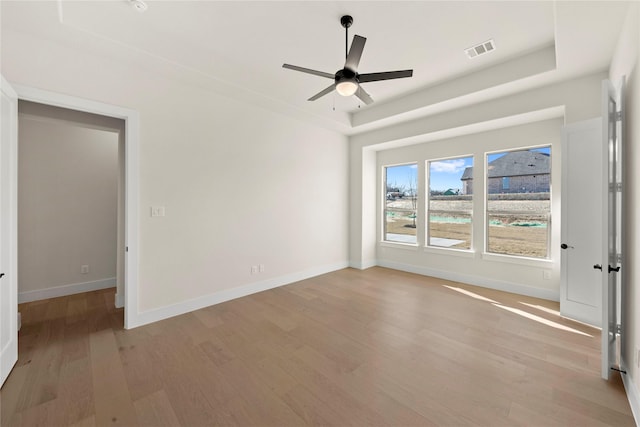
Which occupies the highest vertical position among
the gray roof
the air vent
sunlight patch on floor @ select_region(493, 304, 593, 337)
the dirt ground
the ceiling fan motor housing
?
the air vent

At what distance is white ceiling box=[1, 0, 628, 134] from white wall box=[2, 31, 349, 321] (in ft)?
0.83

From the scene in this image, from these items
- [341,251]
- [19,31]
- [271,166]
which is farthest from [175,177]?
[341,251]

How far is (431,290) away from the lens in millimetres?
4344

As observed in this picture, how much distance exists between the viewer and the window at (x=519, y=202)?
411cm

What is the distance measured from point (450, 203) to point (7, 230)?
5.90 m

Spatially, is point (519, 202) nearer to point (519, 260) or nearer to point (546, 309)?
point (519, 260)

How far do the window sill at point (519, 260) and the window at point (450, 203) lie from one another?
388 millimetres

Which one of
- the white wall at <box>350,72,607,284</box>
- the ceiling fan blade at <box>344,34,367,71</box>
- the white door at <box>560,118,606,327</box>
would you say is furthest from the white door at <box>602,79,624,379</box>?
the ceiling fan blade at <box>344,34,367,71</box>

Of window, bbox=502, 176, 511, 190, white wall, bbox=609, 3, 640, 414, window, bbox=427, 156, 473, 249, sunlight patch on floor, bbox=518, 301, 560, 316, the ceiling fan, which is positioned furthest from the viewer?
window, bbox=427, 156, 473, 249

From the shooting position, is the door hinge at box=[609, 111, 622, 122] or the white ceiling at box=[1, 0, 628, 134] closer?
the door hinge at box=[609, 111, 622, 122]

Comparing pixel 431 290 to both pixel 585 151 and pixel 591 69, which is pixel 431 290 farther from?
pixel 591 69

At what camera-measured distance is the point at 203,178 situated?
12.0 ft

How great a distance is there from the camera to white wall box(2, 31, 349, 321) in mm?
2828

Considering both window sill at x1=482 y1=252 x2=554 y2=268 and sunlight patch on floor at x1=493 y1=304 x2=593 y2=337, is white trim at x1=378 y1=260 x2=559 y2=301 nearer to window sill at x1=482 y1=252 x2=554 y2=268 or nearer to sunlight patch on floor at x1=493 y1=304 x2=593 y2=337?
window sill at x1=482 y1=252 x2=554 y2=268
